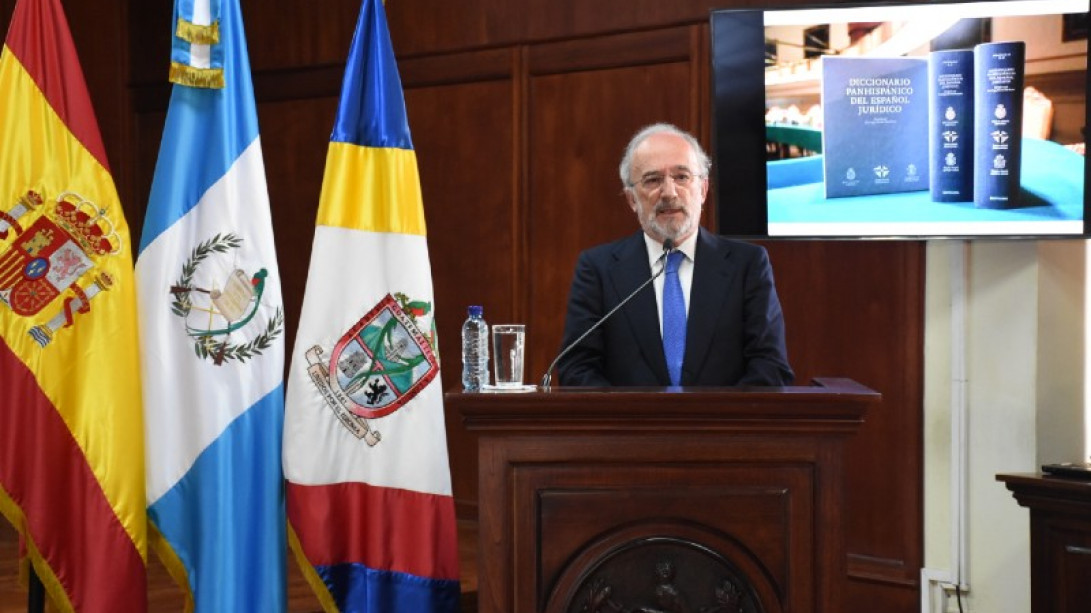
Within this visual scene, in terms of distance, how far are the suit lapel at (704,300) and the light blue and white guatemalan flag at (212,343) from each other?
105 cm

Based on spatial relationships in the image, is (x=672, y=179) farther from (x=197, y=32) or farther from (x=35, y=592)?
(x=35, y=592)

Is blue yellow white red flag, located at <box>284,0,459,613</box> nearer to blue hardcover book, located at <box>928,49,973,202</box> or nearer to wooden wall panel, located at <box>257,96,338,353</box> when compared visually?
blue hardcover book, located at <box>928,49,973,202</box>

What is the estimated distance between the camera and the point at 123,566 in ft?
10.0

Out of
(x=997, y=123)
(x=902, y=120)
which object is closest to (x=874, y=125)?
(x=902, y=120)

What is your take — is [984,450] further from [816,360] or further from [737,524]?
[737,524]

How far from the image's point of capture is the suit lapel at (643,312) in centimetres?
290

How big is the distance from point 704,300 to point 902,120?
101 cm

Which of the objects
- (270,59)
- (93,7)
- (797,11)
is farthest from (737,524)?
(93,7)

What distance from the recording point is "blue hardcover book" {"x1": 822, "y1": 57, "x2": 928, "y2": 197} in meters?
3.54

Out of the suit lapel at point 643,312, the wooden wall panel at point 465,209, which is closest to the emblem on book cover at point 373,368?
the suit lapel at point 643,312

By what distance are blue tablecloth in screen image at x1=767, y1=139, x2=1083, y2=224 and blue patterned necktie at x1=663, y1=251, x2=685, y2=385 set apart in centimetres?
83

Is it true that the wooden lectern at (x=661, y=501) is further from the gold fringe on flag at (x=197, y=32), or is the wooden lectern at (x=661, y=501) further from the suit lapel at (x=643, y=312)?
the gold fringe on flag at (x=197, y=32)

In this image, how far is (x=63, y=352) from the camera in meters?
3.05

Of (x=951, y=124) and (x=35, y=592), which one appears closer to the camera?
(x=35, y=592)
